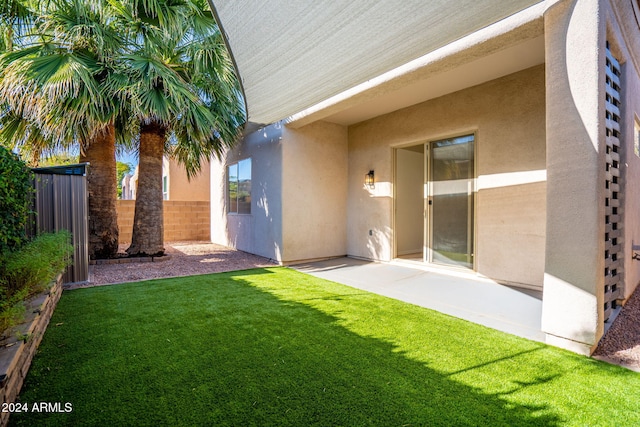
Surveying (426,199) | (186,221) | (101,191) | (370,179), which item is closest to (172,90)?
(101,191)

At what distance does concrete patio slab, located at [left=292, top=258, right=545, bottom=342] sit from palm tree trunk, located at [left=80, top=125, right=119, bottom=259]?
4553 mm

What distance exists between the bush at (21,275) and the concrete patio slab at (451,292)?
4.26 metres

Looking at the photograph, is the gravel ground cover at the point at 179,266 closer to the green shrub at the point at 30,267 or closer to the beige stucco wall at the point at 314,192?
the beige stucco wall at the point at 314,192

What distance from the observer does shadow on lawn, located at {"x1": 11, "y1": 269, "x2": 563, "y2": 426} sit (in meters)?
2.07

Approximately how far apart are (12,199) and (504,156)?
22.8 ft

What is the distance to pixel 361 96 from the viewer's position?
17.9ft

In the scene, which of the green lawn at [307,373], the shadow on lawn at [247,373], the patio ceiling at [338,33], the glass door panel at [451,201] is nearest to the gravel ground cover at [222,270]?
the green lawn at [307,373]

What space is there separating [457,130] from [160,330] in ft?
20.0

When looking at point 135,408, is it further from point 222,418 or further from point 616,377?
point 616,377

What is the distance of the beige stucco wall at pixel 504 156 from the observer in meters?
5.26

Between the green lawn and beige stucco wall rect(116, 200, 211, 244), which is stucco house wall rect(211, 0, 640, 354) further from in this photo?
beige stucco wall rect(116, 200, 211, 244)

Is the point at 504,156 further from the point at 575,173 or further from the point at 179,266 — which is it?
the point at 179,266

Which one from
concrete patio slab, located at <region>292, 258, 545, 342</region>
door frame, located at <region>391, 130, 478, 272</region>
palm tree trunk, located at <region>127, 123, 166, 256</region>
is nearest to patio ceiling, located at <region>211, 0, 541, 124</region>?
door frame, located at <region>391, 130, 478, 272</region>

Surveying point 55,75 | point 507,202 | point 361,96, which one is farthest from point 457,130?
point 55,75
